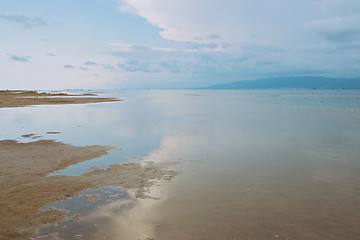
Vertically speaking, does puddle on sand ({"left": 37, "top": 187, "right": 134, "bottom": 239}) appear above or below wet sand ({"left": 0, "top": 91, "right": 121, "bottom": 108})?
below

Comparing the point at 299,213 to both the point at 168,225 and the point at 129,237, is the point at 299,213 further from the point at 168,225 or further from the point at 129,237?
the point at 129,237

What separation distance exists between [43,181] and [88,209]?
13.7 feet

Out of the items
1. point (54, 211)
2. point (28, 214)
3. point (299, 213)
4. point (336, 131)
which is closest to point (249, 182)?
point (299, 213)

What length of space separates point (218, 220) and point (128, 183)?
16.6 feet

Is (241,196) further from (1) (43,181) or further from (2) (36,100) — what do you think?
(2) (36,100)

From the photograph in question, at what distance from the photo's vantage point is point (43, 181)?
11.7 meters

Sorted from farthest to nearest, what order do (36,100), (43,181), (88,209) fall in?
(36,100) < (43,181) < (88,209)

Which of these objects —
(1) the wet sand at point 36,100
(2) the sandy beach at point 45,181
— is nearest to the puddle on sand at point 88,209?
(2) the sandy beach at point 45,181

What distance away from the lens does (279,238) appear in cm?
724

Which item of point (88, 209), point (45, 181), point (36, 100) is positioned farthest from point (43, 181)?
point (36, 100)

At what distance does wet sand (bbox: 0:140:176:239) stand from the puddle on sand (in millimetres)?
300

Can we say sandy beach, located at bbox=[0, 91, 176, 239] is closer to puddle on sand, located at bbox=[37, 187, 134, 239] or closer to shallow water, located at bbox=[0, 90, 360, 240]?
puddle on sand, located at bbox=[37, 187, 134, 239]

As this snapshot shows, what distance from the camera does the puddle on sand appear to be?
24.8 feet

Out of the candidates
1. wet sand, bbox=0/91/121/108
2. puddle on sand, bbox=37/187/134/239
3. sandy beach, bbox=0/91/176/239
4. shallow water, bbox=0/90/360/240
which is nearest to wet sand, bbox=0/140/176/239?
sandy beach, bbox=0/91/176/239
